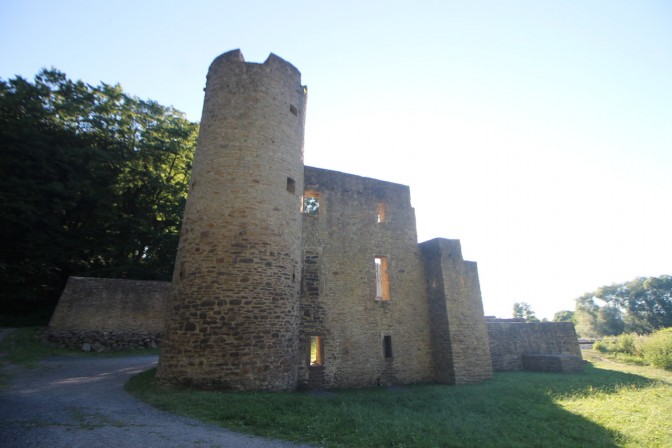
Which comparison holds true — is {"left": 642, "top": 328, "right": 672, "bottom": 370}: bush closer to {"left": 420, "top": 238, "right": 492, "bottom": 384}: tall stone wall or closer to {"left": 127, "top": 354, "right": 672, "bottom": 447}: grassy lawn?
{"left": 127, "top": 354, "right": 672, "bottom": 447}: grassy lawn

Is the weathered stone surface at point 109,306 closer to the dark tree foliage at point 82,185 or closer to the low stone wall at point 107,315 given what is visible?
the low stone wall at point 107,315

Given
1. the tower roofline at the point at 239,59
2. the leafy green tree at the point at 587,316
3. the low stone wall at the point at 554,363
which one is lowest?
the low stone wall at the point at 554,363

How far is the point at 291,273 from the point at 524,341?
14105 millimetres

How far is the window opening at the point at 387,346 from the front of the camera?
43.6ft

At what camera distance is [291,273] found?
416 inches

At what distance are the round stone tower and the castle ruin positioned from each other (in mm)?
34

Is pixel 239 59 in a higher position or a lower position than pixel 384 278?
higher

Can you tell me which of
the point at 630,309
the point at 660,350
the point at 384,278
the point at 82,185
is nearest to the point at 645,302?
the point at 630,309

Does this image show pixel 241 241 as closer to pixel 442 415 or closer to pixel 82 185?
pixel 442 415

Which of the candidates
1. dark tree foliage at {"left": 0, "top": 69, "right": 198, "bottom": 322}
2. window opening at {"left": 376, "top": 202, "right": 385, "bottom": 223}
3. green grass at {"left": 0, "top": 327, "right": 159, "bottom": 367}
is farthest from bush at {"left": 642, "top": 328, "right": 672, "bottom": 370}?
dark tree foliage at {"left": 0, "top": 69, "right": 198, "bottom": 322}

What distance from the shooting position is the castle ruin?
9.12 meters

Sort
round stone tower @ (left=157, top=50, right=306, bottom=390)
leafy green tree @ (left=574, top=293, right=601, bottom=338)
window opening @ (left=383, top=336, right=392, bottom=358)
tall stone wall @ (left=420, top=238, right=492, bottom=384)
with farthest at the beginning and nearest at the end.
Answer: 1. leafy green tree @ (left=574, top=293, right=601, bottom=338)
2. tall stone wall @ (left=420, top=238, right=492, bottom=384)
3. window opening @ (left=383, top=336, right=392, bottom=358)
4. round stone tower @ (left=157, top=50, right=306, bottom=390)

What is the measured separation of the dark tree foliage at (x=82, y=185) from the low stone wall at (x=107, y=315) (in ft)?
17.2

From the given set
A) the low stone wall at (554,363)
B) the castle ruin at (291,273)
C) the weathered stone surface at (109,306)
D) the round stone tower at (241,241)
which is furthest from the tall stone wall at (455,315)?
the weathered stone surface at (109,306)
